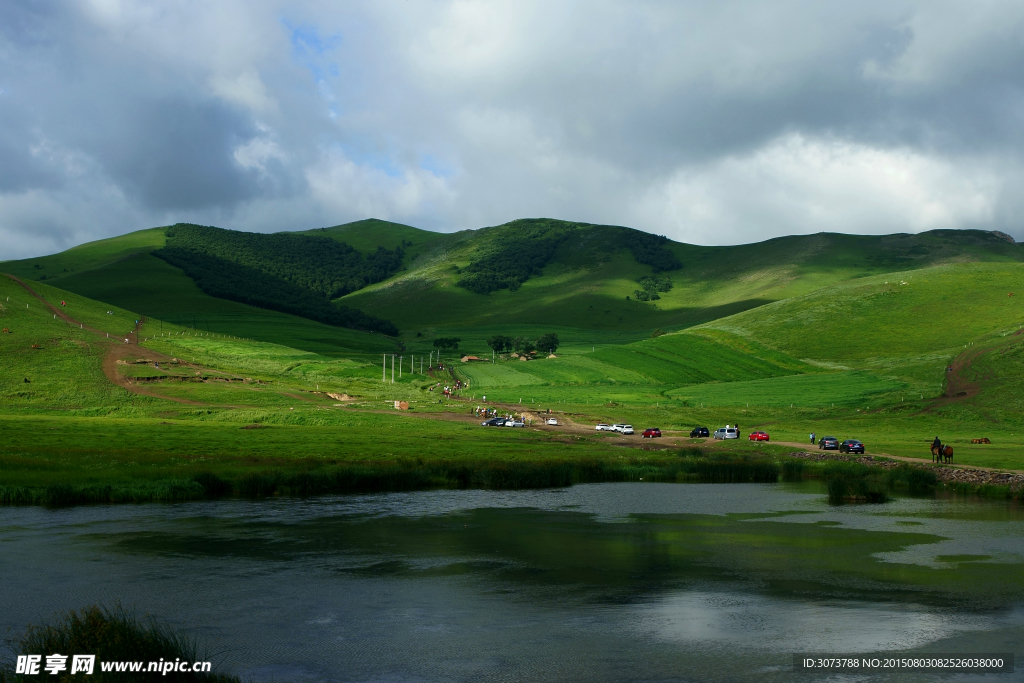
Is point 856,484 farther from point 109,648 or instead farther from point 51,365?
point 51,365

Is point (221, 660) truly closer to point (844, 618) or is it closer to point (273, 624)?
point (273, 624)

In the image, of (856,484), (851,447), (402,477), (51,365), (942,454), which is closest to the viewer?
(856,484)

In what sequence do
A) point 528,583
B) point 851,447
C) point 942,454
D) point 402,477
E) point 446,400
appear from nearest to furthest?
point 528,583 → point 402,477 → point 942,454 → point 851,447 → point 446,400

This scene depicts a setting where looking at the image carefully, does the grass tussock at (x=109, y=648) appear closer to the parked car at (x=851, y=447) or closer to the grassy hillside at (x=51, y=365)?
the parked car at (x=851, y=447)

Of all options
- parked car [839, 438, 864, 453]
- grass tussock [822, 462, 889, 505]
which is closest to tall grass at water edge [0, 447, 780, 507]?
grass tussock [822, 462, 889, 505]

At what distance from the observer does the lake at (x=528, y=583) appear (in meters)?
25.8

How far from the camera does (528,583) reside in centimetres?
3428

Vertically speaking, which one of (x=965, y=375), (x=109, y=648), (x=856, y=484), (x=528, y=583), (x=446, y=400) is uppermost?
(x=965, y=375)

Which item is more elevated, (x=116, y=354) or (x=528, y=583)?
(x=116, y=354)

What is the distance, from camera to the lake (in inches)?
1014

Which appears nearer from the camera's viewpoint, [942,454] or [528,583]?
[528,583]

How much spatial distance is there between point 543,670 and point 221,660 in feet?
33.0

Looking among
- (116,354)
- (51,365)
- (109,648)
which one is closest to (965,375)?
(109,648)

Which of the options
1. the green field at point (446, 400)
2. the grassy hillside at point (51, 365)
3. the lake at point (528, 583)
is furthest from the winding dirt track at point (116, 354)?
the lake at point (528, 583)
